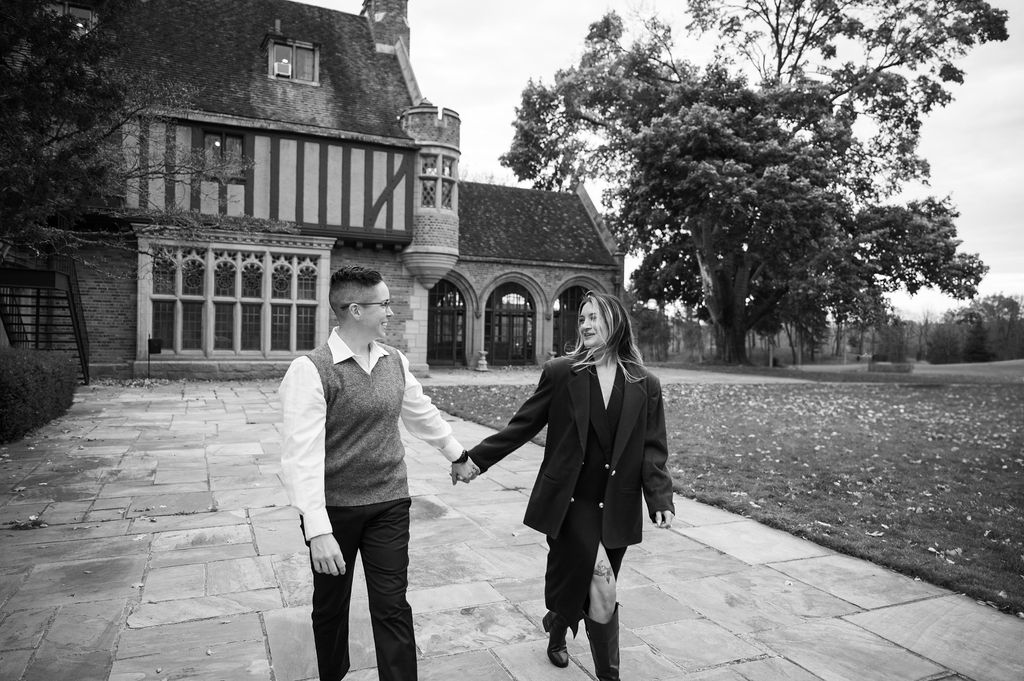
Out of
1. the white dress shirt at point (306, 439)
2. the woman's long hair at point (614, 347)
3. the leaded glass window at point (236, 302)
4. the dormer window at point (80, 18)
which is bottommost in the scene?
the white dress shirt at point (306, 439)

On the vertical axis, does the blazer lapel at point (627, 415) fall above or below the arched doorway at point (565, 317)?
below

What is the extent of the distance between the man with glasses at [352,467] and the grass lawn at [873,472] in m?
3.49

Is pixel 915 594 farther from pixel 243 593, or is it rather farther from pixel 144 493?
pixel 144 493

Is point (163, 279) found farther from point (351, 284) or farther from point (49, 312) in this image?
point (351, 284)

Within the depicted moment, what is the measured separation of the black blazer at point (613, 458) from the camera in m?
3.03

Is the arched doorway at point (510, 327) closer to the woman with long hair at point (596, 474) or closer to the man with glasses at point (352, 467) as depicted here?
the woman with long hair at point (596, 474)

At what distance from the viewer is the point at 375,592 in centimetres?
259

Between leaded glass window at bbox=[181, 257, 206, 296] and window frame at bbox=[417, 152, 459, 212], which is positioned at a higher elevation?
window frame at bbox=[417, 152, 459, 212]

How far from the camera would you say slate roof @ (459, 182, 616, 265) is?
24.6 metres

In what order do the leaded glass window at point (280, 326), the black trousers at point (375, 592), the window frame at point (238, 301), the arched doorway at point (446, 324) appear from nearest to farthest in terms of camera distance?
the black trousers at point (375, 592), the window frame at point (238, 301), the leaded glass window at point (280, 326), the arched doorway at point (446, 324)

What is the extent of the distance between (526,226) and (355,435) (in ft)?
78.3

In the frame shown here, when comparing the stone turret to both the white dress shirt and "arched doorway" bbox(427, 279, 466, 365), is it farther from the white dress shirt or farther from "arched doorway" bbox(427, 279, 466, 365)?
the white dress shirt

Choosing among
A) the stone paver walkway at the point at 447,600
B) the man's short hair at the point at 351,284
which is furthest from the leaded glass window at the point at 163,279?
the man's short hair at the point at 351,284

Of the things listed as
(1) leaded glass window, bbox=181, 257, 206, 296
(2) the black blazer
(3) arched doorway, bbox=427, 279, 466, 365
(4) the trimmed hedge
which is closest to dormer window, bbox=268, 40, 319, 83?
(1) leaded glass window, bbox=181, 257, 206, 296
